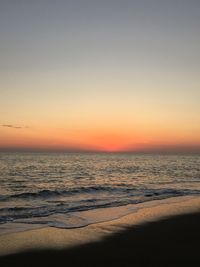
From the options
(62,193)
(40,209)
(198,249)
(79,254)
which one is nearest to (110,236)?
(79,254)

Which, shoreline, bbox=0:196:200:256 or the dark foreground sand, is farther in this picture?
shoreline, bbox=0:196:200:256

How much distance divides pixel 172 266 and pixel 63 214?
811 cm

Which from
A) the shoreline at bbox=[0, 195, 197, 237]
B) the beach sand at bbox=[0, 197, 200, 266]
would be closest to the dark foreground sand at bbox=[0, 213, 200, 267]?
the beach sand at bbox=[0, 197, 200, 266]

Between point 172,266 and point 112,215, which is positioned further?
point 112,215

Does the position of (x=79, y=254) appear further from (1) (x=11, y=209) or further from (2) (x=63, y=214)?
(1) (x=11, y=209)

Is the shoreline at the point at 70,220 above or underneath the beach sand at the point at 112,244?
underneath

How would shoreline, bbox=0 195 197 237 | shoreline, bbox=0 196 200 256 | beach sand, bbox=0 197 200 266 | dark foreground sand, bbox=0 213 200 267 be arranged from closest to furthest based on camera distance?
dark foreground sand, bbox=0 213 200 267 < beach sand, bbox=0 197 200 266 < shoreline, bbox=0 196 200 256 < shoreline, bbox=0 195 197 237

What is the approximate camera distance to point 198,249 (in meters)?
8.88

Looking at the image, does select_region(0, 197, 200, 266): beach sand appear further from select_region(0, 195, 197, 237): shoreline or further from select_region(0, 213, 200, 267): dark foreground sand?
select_region(0, 195, 197, 237): shoreline

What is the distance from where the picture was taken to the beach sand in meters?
7.96

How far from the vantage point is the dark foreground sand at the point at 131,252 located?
25.7ft

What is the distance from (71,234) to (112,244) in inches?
71.6

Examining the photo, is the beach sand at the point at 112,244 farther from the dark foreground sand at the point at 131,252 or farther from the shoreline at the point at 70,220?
the shoreline at the point at 70,220

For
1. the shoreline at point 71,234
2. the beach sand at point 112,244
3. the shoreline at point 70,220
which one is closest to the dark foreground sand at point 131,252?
the beach sand at point 112,244
